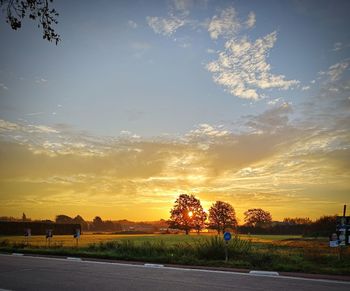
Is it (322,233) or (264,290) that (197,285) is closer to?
(264,290)

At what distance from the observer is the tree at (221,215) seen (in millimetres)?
112312

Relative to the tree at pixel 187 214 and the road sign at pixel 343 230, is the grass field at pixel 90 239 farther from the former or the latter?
the tree at pixel 187 214

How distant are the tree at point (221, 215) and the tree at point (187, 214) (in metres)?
4.32

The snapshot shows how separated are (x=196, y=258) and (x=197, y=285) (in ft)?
25.3

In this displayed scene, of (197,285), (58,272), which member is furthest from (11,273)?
(197,285)

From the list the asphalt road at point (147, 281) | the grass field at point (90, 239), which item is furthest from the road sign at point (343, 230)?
the grass field at point (90, 239)

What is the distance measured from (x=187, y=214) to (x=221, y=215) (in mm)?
13249

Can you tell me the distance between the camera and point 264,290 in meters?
9.52

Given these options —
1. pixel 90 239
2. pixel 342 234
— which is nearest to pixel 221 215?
pixel 90 239

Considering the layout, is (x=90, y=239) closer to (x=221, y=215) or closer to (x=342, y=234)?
(x=342, y=234)

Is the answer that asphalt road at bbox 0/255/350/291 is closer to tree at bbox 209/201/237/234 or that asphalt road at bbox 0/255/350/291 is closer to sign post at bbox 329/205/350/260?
sign post at bbox 329/205/350/260

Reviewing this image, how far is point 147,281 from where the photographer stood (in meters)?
10.9

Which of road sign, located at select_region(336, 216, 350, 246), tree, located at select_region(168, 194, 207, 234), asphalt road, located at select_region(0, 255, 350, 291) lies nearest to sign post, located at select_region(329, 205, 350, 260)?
road sign, located at select_region(336, 216, 350, 246)

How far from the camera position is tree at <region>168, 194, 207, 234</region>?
106 metres
